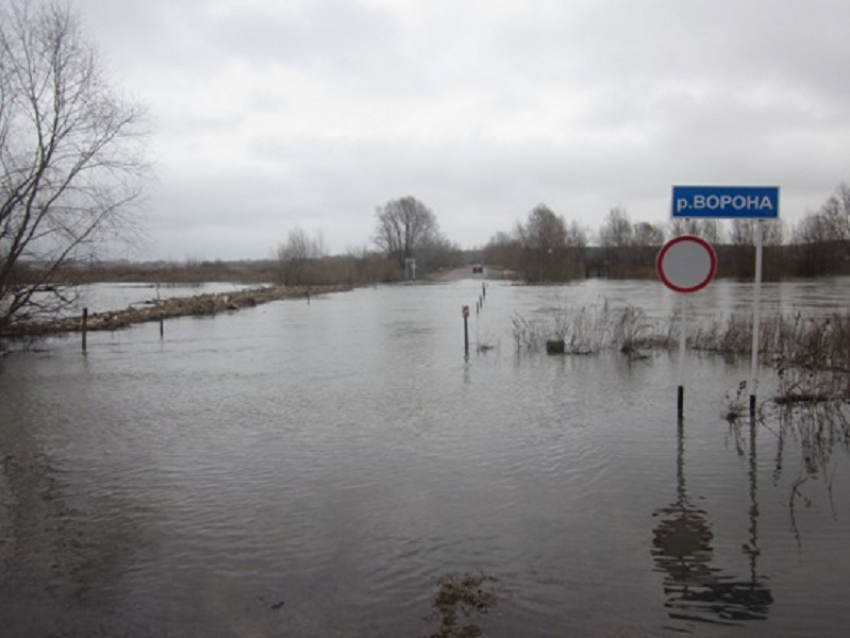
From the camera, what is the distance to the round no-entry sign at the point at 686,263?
8.55 metres

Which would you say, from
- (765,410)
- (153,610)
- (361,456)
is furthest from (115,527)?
(765,410)

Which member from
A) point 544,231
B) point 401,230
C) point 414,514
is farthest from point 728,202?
point 401,230

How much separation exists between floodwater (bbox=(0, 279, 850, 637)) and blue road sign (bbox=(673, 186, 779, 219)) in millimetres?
2839

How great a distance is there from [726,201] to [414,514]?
5667 millimetres

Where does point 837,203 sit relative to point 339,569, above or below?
above

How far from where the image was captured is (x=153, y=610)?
14.2 feet

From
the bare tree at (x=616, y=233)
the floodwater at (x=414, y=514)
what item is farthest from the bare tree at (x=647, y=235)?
the floodwater at (x=414, y=514)

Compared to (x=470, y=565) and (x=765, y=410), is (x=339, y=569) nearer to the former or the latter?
(x=470, y=565)

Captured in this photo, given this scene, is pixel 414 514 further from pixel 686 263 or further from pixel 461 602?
pixel 686 263

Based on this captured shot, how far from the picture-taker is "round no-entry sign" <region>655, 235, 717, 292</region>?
8.55 meters

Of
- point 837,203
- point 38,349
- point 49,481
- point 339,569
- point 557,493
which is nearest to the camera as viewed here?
point 339,569

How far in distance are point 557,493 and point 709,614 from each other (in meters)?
2.42

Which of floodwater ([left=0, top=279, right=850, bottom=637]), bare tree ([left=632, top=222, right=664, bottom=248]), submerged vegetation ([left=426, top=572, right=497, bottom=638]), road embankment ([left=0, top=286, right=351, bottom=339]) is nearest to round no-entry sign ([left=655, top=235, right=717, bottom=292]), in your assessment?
floodwater ([left=0, top=279, right=850, bottom=637])

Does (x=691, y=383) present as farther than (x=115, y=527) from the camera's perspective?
Yes
